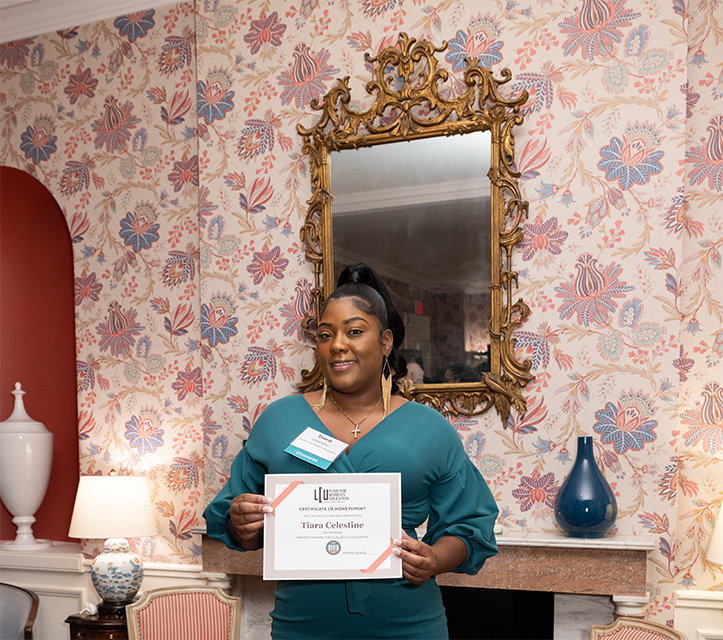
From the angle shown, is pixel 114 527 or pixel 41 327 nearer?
pixel 114 527

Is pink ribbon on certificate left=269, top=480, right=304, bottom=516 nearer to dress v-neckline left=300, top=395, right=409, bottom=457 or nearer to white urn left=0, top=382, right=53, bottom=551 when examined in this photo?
dress v-neckline left=300, top=395, right=409, bottom=457

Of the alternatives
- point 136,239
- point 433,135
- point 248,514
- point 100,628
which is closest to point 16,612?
point 100,628

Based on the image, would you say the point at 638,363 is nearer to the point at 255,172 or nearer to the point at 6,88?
the point at 255,172

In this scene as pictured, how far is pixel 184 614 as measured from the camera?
2.77m

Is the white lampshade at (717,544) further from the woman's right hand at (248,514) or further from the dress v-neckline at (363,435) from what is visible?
the woman's right hand at (248,514)

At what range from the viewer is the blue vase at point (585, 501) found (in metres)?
2.45

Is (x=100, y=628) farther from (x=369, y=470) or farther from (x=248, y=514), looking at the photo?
(x=369, y=470)

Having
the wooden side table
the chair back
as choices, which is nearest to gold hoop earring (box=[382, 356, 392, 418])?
the wooden side table

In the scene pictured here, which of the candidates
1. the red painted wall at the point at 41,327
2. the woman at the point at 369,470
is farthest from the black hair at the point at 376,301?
the red painted wall at the point at 41,327

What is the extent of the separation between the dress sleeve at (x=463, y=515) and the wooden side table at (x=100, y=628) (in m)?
1.97

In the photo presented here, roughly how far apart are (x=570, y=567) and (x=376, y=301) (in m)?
1.43

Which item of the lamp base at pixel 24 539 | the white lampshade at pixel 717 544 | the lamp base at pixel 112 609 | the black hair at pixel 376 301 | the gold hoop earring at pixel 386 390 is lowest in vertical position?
the lamp base at pixel 112 609

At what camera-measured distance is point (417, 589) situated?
1.47m

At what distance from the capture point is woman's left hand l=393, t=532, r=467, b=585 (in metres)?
1.37
